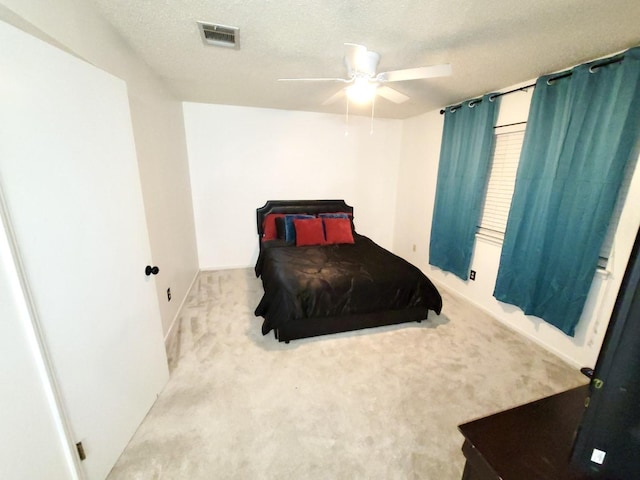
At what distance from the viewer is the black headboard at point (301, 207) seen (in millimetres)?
4012

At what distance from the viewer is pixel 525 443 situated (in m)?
0.80

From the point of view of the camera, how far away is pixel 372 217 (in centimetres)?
459

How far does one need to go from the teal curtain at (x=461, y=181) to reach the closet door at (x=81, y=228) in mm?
3182

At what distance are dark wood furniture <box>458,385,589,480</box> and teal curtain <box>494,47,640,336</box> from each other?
1.59m

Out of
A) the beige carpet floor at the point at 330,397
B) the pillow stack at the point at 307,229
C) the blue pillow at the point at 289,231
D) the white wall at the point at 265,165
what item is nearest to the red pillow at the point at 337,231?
the pillow stack at the point at 307,229

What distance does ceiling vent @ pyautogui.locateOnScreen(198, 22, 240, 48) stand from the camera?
65.0 inches

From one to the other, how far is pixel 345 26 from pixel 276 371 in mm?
2439

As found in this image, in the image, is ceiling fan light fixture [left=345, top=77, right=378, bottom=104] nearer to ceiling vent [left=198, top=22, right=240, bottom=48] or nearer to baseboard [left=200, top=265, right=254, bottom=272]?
ceiling vent [left=198, top=22, right=240, bottom=48]

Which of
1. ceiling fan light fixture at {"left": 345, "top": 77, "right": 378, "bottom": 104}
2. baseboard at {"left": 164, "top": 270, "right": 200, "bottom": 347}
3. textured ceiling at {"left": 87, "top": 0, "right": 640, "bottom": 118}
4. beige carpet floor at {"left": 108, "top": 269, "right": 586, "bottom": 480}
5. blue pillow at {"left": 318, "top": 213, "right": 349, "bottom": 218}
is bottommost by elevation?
beige carpet floor at {"left": 108, "top": 269, "right": 586, "bottom": 480}

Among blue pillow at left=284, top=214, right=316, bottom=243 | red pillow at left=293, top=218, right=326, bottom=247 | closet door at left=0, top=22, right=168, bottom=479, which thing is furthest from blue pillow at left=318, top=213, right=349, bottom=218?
closet door at left=0, top=22, right=168, bottom=479

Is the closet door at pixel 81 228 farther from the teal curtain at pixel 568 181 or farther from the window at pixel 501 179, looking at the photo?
the window at pixel 501 179

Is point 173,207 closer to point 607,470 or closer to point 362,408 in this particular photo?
point 362,408

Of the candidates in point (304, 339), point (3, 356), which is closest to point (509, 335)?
point (304, 339)

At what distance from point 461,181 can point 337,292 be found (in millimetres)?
2088
